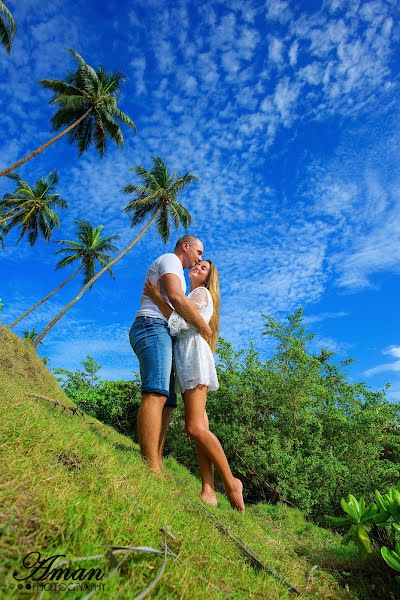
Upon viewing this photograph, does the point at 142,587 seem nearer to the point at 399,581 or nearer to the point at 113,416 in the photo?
the point at 399,581

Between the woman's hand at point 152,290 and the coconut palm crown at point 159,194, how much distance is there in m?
25.6

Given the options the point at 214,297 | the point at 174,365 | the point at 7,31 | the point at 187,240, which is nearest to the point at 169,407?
the point at 174,365

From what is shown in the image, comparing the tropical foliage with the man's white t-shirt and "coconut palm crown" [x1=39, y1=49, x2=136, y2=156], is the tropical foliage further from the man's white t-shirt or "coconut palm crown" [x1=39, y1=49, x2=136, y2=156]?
"coconut palm crown" [x1=39, y1=49, x2=136, y2=156]

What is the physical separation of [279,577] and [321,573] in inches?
33.8

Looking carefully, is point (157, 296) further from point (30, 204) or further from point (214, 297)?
point (30, 204)

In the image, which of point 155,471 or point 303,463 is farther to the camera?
point 303,463

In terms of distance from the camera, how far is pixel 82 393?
18.9 metres

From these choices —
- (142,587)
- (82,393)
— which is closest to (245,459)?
(142,587)

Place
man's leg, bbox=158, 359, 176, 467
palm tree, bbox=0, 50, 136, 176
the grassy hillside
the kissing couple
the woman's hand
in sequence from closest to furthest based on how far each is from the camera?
the grassy hillside, the kissing couple, man's leg, bbox=158, 359, 176, 467, the woman's hand, palm tree, bbox=0, 50, 136, 176

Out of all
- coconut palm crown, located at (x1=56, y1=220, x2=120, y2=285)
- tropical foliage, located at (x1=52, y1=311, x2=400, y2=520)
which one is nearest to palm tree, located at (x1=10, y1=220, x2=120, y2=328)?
coconut palm crown, located at (x1=56, y1=220, x2=120, y2=285)

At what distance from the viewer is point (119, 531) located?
1.39 m

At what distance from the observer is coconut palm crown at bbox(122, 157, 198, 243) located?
93.4ft

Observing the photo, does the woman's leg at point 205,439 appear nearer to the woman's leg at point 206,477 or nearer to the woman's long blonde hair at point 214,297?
the woman's leg at point 206,477

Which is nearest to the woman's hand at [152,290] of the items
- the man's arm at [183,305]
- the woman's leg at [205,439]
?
the man's arm at [183,305]
